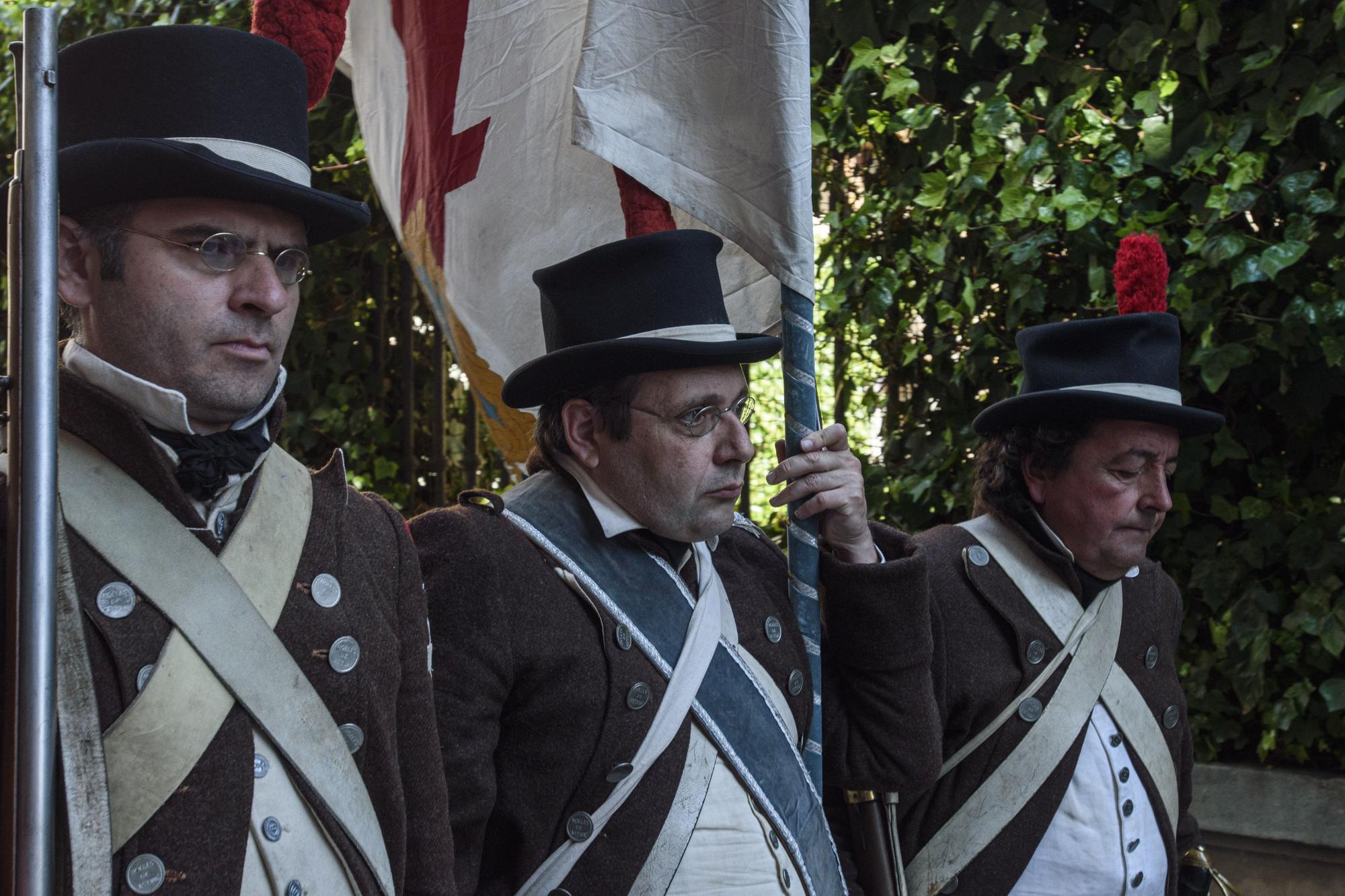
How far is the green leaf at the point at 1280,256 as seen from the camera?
12.6 feet

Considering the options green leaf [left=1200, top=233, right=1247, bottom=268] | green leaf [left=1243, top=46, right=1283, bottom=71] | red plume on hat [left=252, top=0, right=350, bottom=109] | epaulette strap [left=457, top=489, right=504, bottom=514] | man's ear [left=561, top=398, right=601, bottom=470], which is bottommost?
epaulette strap [left=457, top=489, right=504, bottom=514]

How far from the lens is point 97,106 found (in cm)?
183

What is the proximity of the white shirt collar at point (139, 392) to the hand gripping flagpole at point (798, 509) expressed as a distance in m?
1.15

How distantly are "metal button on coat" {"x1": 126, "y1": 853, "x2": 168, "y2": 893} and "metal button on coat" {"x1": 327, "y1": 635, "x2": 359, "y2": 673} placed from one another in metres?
0.32

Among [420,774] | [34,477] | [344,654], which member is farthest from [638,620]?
[34,477]

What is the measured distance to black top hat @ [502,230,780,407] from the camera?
2.43 m

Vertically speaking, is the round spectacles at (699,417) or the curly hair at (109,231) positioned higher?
the curly hair at (109,231)

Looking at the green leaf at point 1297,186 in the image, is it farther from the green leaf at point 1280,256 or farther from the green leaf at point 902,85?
the green leaf at point 902,85

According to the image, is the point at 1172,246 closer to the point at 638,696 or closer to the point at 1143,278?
the point at 1143,278

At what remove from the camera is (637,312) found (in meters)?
2.45

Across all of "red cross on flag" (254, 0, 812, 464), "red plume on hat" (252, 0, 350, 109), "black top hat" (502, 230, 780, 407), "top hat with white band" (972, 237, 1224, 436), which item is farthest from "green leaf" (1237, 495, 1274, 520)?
"red plume on hat" (252, 0, 350, 109)

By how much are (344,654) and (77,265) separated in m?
0.60

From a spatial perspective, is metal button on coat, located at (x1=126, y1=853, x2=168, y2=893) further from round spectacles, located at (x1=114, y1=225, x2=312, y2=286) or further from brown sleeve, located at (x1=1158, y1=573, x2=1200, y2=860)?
brown sleeve, located at (x1=1158, y1=573, x2=1200, y2=860)

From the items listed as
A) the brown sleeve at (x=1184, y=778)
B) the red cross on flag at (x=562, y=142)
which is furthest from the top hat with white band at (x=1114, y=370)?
the red cross on flag at (x=562, y=142)
